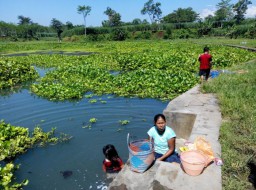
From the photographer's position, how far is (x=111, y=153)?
5.54 meters

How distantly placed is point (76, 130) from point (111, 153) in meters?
3.04

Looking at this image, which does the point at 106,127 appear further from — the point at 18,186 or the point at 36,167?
the point at 18,186

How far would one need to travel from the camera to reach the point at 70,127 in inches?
336

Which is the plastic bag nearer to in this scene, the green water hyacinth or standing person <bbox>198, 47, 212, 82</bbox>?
standing person <bbox>198, 47, 212, 82</bbox>

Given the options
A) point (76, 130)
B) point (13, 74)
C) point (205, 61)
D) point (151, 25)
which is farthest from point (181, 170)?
point (151, 25)

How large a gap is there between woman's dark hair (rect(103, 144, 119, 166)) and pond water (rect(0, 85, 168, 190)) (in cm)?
45

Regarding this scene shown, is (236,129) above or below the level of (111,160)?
above

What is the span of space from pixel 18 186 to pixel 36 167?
1.19m

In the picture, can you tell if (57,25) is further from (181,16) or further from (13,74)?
(13,74)

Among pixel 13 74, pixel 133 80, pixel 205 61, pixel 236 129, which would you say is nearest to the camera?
pixel 236 129

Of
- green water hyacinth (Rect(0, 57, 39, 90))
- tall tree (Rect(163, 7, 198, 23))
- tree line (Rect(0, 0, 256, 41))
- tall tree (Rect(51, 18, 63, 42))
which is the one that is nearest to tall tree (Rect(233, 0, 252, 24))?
tree line (Rect(0, 0, 256, 41))

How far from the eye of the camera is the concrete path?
373 cm

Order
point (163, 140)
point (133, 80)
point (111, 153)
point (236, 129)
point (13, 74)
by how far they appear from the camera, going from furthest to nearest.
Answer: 1. point (13, 74)
2. point (133, 80)
3. point (111, 153)
4. point (236, 129)
5. point (163, 140)

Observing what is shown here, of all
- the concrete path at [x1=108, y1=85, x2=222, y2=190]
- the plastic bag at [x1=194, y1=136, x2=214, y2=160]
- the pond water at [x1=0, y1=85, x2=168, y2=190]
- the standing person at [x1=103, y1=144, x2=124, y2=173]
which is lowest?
the pond water at [x1=0, y1=85, x2=168, y2=190]
